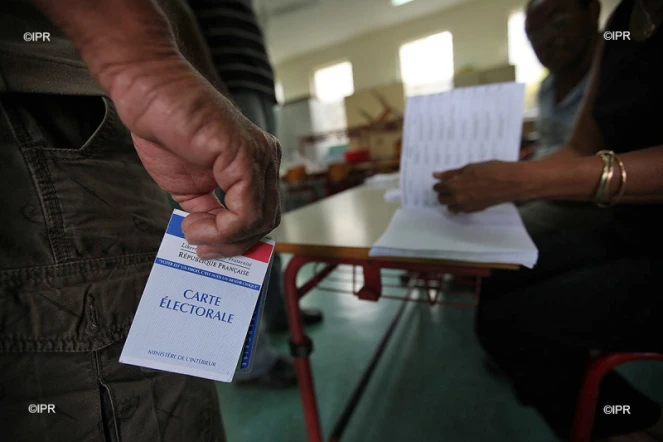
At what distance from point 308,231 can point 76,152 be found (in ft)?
1.49

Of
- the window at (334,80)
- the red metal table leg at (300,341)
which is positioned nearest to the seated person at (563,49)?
the red metal table leg at (300,341)

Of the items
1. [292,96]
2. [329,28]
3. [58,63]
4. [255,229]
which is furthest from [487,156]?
[292,96]

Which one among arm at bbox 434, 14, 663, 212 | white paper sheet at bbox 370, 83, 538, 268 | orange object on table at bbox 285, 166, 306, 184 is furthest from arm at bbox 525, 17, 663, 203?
orange object on table at bbox 285, 166, 306, 184

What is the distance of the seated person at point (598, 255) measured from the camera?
0.52 metres

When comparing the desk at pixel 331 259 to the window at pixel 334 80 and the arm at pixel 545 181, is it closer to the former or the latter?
the arm at pixel 545 181

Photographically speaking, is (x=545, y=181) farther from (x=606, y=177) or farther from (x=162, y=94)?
(x=162, y=94)

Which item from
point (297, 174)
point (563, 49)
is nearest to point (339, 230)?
point (563, 49)

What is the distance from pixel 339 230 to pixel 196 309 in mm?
441

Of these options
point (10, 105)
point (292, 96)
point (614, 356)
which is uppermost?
point (10, 105)

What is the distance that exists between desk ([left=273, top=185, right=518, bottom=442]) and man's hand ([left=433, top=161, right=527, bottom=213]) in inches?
5.8

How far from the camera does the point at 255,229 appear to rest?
0.24 m

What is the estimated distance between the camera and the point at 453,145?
760 mm

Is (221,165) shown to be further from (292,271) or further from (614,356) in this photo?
(614,356)

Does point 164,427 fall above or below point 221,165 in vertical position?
below
